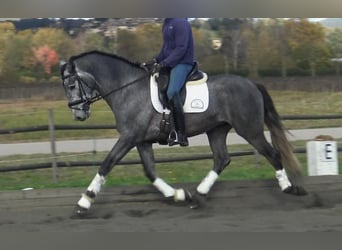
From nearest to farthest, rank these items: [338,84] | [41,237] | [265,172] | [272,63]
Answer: [41,237]
[265,172]
[272,63]
[338,84]

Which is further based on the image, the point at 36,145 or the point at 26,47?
the point at 36,145

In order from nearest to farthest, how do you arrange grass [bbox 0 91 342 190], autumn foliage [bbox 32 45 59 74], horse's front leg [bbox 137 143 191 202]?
1. horse's front leg [bbox 137 143 191 202]
2. grass [bbox 0 91 342 190]
3. autumn foliage [bbox 32 45 59 74]

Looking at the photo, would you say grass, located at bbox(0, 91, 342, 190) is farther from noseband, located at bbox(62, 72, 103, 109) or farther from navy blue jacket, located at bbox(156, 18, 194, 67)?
navy blue jacket, located at bbox(156, 18, 194, 67)

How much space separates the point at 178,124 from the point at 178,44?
937 mm

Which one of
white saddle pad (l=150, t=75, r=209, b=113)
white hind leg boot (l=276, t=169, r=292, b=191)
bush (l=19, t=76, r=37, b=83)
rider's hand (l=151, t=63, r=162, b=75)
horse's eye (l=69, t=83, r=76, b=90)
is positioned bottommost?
white hind leg boot (l=276, t=169, r=292, b=191)

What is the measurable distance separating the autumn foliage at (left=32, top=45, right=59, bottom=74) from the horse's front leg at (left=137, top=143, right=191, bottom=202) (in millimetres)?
4547

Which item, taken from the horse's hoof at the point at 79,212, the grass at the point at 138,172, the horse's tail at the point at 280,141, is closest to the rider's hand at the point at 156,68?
the horse's tail at the point at 280,141

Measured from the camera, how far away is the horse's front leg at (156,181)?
632cm

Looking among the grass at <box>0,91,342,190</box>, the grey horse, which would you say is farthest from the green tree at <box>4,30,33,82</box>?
the grey horse

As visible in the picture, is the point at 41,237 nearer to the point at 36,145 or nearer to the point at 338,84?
the point at 36,145

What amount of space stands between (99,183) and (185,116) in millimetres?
1281

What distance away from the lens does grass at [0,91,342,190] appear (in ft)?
27.4

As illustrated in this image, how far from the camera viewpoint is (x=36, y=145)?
1192 centimetres

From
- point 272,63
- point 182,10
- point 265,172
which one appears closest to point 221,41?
point 272,63
